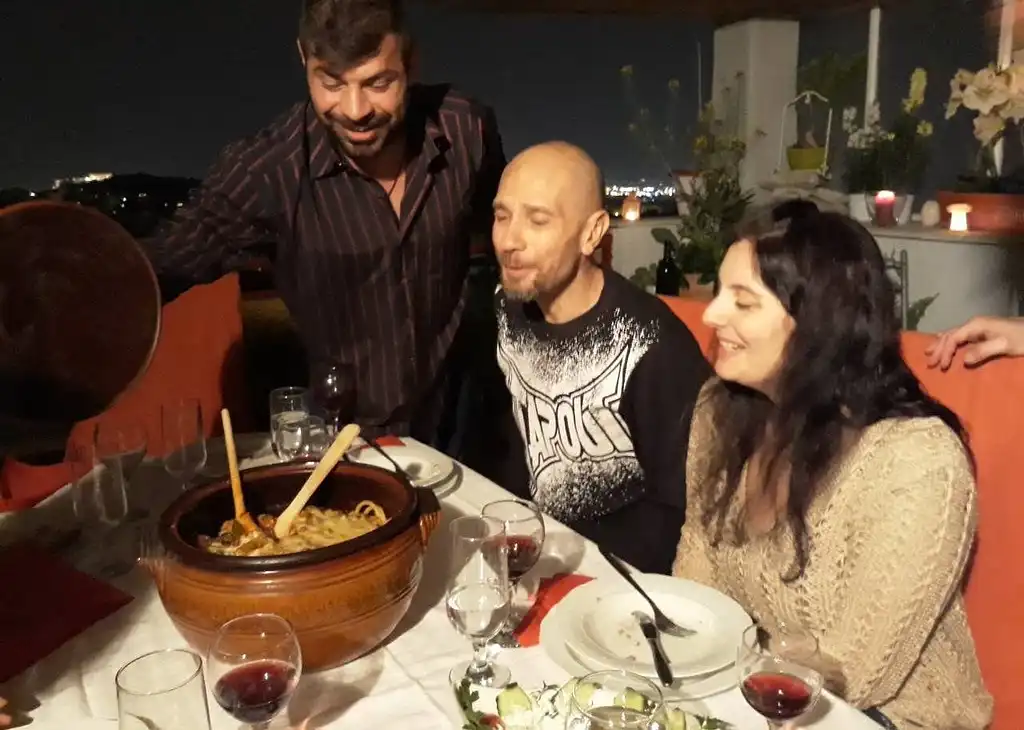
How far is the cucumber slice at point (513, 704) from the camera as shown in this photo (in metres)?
0.94

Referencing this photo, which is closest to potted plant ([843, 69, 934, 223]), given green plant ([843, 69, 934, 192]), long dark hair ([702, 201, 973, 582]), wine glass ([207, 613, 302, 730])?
green plant ([843, 69, 934, 192])

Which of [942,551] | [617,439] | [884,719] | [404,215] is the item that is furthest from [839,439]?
[404,215]

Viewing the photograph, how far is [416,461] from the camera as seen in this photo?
1.83 meters

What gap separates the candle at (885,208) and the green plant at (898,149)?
225 mm

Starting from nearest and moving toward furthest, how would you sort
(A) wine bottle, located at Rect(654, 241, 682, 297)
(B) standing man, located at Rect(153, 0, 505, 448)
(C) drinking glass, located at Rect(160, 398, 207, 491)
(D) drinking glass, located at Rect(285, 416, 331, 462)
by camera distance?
(C) drinking glass, located at Rect(160, 398, 207, 491) < (D) drinking glass, located at Rect(285, 416, 331, 462) < (B) standing man, located at Rect(153, 0, 505, 448) < (A) wine bottle, located at Rect(654, 241, 682, 297)

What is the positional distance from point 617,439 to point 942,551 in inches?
31.0

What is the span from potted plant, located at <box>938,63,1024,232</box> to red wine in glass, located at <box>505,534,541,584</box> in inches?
71.2

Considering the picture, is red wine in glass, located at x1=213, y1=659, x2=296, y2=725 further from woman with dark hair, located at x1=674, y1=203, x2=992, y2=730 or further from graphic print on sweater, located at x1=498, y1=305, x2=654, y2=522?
graphic print on sweater, located at x1=498, y1=305, x2=654, y2=522

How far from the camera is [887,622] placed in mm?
1169

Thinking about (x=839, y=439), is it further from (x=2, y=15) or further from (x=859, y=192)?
(x=2, y=15)

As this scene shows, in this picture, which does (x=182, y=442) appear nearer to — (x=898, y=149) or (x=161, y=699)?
(x=161, y=699)

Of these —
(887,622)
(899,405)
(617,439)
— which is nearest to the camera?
(887,622)

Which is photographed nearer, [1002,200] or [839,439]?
[839,439]

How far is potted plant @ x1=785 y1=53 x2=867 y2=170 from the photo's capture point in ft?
13.2
